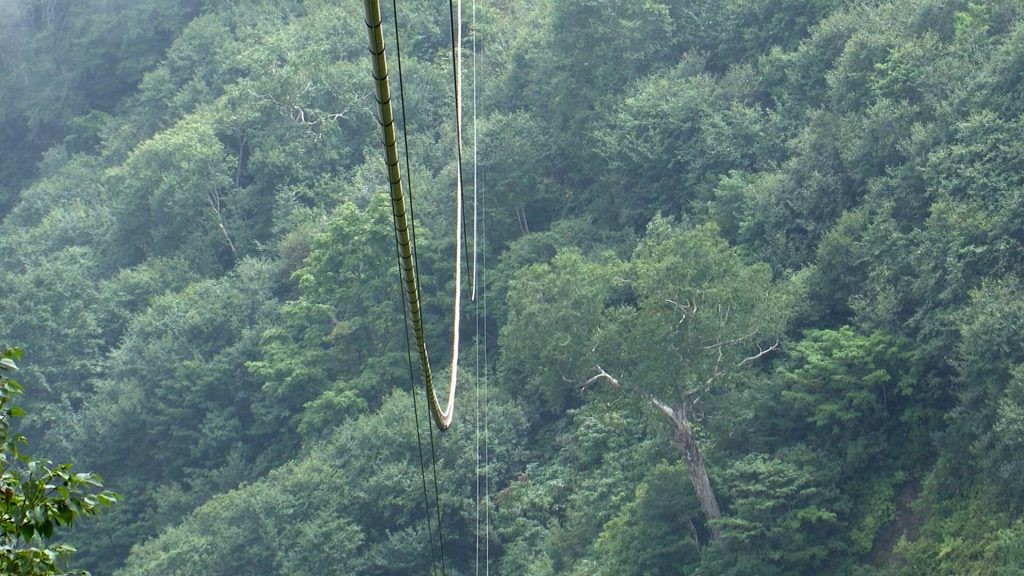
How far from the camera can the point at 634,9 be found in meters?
45.8

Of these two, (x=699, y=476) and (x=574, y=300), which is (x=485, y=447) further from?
(x=699, y=476)

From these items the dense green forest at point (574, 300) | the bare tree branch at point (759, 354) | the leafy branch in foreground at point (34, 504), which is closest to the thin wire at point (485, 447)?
the dense green forest at point (574, 300)

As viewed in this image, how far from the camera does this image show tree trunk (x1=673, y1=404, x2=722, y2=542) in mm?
30875

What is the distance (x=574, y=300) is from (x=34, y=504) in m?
28.3

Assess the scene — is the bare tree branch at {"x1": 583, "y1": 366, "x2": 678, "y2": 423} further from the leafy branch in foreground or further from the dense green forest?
the leafy branch in foreground

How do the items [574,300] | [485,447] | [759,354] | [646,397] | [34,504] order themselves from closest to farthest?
[34,504], [759,354], [646,397], [574,300], [485,447]

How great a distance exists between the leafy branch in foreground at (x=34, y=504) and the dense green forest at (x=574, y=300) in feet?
42.6

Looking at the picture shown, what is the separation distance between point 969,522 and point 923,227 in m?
7.91

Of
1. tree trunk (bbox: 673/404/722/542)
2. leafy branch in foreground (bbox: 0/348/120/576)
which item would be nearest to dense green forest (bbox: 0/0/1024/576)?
tree trunk (bbox: 673/404/722/542)

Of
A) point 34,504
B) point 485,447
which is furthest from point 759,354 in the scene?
point 34,504

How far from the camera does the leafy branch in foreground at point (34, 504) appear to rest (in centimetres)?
641

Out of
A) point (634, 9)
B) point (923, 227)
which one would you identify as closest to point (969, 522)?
point (923, 227)

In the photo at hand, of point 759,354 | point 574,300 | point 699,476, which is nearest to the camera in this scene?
point 699,476

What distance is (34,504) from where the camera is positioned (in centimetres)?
654
